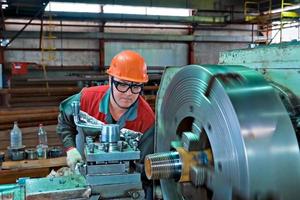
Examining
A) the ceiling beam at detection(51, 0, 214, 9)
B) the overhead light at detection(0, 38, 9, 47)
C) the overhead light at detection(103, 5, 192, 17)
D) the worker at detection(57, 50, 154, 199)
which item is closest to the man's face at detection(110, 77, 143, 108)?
the worker at detection(57, 50, 154, 199)

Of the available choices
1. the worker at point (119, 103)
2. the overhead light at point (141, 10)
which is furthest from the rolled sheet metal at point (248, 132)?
the overhead light at point (141, 10)

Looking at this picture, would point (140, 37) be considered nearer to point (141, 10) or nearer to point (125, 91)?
point (141, 10)

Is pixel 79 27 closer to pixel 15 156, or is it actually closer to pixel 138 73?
pixel 15 156

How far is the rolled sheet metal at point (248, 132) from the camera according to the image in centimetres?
42

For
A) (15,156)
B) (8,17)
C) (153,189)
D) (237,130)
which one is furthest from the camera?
(8,17)

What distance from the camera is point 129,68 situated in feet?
4.63

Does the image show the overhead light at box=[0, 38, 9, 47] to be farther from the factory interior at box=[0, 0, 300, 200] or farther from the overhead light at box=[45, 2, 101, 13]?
the factory interior at box=[0, 0, 300, 200]

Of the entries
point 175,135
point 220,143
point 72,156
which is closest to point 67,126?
point 72,156

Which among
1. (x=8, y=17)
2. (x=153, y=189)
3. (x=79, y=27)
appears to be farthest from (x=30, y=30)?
(x=153, y=189)

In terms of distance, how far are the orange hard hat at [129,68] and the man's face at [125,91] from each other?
2 centimetres

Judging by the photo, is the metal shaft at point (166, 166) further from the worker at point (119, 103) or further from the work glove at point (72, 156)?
the work glove at point (72, 156)

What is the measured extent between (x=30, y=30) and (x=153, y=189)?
580 centimetres

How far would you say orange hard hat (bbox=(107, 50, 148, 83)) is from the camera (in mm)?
1407

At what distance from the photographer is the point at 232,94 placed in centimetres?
45
